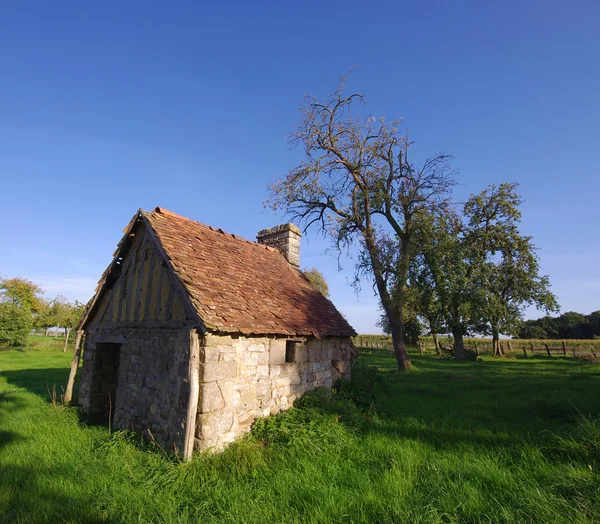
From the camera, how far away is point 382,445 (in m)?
5.96

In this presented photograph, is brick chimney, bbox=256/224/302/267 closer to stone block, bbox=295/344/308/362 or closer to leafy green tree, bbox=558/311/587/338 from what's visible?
stone block, bbox=295/344/308/362

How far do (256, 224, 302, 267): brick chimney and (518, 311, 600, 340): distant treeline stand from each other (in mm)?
53860

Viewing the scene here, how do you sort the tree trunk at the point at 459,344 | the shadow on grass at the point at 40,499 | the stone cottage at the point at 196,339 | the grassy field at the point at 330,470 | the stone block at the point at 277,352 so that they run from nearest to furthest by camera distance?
the grassy field at the point at 330,470
the shadow on grass at the point at 40,499
the stone cottage at the point at 196,339
the stone block at the point at 277,352
the tree trunk at the point at 459,344

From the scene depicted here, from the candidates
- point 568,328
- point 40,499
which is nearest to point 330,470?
point 40,499

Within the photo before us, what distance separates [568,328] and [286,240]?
67.0m

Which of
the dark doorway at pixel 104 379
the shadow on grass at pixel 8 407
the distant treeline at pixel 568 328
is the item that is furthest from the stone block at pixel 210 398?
the distant treeline at pixel 568 328

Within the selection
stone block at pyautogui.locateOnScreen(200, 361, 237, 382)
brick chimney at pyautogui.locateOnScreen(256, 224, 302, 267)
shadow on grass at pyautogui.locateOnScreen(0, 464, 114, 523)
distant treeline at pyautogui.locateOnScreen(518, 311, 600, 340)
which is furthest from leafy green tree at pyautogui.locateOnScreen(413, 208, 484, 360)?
distant treeline at pyautogui.locateOnScreen(518, 311, 600, 340)

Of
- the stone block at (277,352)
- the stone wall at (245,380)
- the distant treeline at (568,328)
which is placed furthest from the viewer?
the distant treeline at (568,328)

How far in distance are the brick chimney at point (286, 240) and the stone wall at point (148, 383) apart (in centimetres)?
673

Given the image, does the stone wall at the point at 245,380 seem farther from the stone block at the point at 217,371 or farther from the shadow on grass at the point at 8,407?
the shadow on grass at the point at 8,407

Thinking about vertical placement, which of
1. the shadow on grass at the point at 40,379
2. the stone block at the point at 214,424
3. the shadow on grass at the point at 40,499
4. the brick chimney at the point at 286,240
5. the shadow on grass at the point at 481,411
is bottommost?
the shadow on grass at the point at 40,499

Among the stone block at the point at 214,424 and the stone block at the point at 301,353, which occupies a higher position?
the stone block at the point at 301,353

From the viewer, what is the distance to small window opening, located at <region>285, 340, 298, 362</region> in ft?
27.3

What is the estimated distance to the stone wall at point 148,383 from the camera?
6258mm
